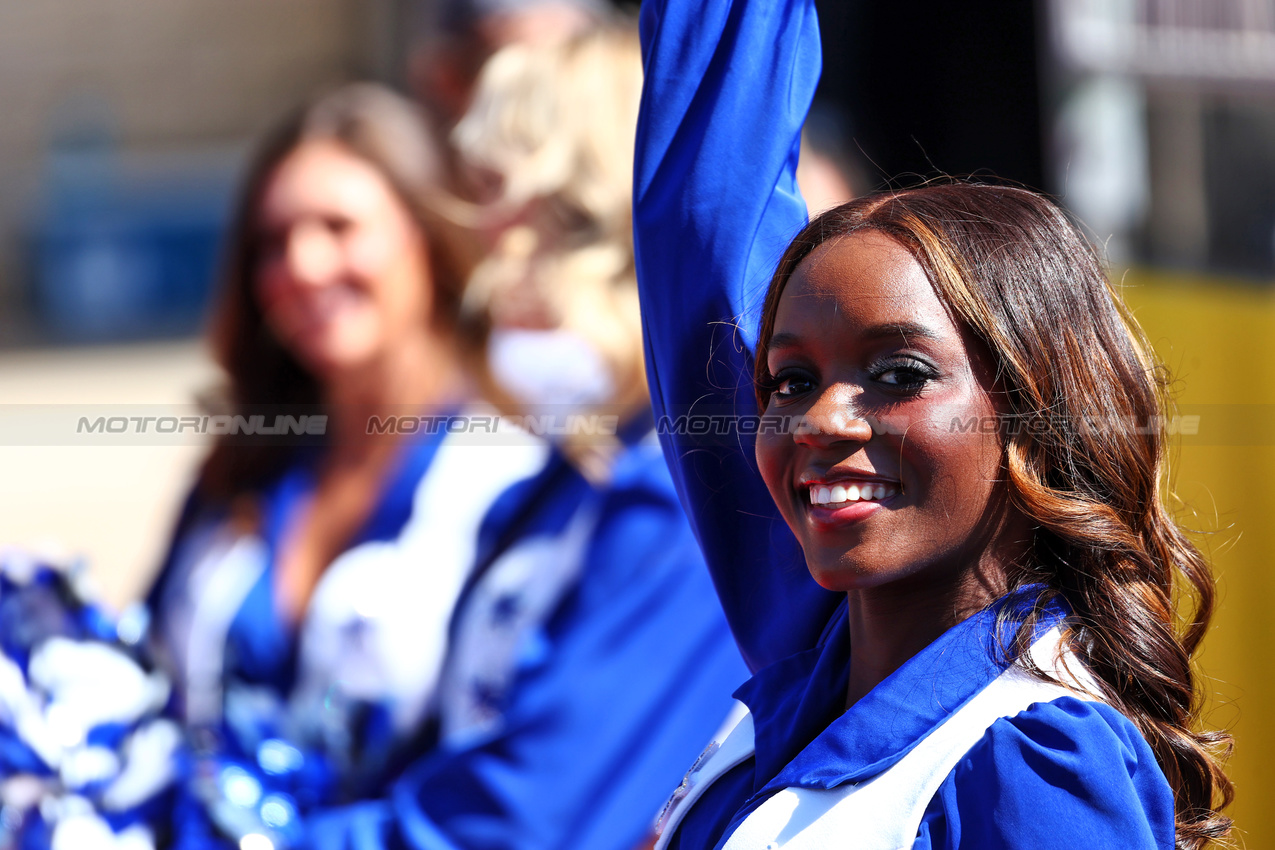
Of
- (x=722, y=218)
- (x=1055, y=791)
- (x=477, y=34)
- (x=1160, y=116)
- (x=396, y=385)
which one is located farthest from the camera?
(x=1160, y=116)

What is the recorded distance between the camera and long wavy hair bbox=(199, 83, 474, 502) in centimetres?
238

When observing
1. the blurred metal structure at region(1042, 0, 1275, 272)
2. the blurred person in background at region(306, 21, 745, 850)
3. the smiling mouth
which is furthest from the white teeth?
the blurred metal structure at region(1042, 0, 1275, 272)

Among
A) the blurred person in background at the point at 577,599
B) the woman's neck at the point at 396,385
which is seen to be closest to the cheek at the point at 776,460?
the blurred person in background at the point at 577,599

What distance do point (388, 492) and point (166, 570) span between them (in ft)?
1.68

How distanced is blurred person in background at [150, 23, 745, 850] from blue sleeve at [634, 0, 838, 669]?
3.23 ft

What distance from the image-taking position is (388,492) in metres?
2.30

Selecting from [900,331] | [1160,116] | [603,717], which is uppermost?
[900,331]

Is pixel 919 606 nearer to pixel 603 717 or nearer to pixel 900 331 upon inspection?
pixel 900 331

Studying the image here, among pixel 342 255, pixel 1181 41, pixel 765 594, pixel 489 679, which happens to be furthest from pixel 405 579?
pixel 1181 41

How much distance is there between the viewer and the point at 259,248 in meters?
2.46

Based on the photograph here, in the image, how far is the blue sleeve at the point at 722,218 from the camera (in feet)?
3.44

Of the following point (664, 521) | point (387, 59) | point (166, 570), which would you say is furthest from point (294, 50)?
point (664, 521)

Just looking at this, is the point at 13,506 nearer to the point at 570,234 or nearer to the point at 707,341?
the point at 570,234

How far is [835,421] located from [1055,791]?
0.28 m
